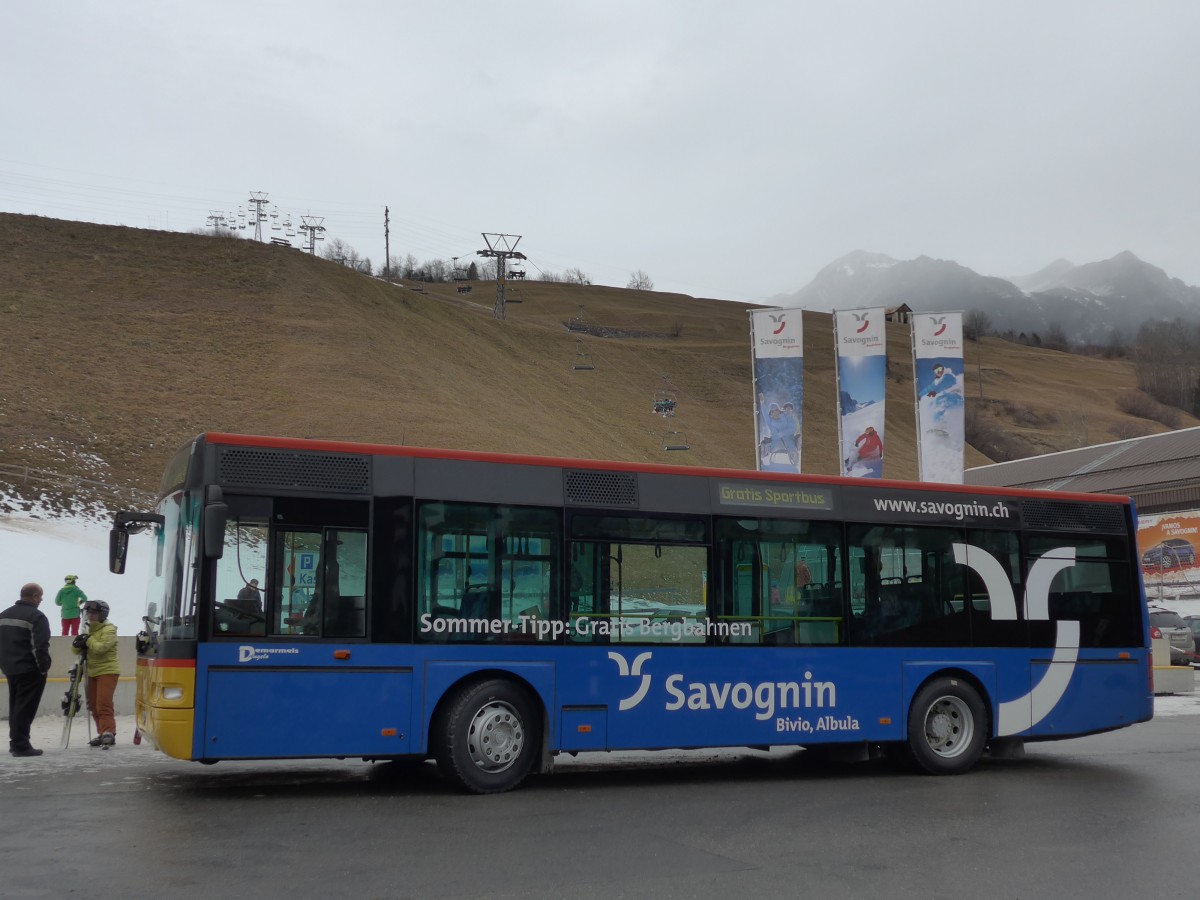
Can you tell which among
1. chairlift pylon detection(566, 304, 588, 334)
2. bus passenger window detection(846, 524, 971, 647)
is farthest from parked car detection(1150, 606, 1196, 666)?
chairlift pylon detection(566, 304, 588, 334)

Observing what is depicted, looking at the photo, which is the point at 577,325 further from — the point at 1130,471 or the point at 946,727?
the point at 946,727

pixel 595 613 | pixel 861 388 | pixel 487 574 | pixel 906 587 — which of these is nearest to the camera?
pixel 487 574

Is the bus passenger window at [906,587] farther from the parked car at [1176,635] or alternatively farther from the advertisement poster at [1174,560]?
the advertisement poster at [1174,560]

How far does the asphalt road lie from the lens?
6.86 metres

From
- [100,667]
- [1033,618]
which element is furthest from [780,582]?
[100,667]

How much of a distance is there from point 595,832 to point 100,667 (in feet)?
24.2

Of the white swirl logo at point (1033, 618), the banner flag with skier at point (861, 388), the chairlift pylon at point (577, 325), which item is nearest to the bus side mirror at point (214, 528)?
the white swirl logo at point (1033, 618)

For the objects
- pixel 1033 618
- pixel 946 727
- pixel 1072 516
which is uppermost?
pixel 1072 516

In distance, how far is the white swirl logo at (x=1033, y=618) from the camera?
12625 mm

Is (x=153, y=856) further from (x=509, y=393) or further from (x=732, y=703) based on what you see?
(x=509, y=393)

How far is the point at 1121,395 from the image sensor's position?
128750mm

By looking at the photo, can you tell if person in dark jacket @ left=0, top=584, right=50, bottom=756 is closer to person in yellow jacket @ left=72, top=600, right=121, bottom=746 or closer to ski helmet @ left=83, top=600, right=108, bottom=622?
ski helmet @ left=83, top=600, right=108, bottom=622

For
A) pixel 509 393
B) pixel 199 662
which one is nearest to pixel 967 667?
pixel 199 662

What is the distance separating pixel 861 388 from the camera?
101 ft
